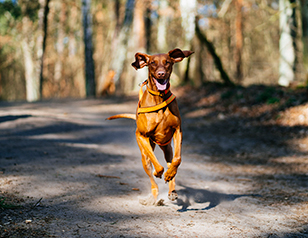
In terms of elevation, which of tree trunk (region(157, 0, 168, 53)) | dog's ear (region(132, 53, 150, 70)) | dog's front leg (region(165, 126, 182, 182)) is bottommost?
dog's front leg (region(165, 126, 182, 182))

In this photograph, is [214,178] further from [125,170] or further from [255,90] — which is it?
[255,90]

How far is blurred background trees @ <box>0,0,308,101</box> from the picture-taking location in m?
16.0

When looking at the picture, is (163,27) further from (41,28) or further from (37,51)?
(37,51)

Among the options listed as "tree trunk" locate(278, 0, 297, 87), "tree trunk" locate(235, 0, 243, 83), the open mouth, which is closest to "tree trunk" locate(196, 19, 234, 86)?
"tree trunk" locate(278, 0, 297, 87)

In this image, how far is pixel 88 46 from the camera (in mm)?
22688

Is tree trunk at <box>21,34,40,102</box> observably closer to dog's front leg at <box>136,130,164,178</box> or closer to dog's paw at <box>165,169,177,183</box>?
dog's front leg at <box>136,130,164,178</box>

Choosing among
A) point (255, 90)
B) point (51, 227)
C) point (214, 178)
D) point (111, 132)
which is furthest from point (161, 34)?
point (51, 227)

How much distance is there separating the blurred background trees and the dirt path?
5.82 m

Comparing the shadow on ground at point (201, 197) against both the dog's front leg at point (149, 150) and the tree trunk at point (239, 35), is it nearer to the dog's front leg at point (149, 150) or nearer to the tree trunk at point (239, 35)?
the dog's front leg at point (149, 150)

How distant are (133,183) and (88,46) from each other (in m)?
18.4

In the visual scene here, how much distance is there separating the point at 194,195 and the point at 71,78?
124 ft

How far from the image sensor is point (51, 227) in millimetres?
3570

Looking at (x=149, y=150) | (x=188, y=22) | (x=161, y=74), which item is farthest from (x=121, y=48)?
(x=161, y=74)

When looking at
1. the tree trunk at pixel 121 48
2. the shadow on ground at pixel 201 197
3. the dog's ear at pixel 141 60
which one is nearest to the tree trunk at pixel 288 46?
the tree trunk at pixel 121 48
